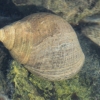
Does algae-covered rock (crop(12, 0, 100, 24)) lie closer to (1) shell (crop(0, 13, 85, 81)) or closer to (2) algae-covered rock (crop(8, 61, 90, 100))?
(1) shell (crop(0, 13, 85, 81))

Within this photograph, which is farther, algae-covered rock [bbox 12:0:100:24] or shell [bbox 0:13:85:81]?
algae-covered rock [bbox 12:0:100:24]

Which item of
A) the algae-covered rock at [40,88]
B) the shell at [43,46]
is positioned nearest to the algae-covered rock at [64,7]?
the shell at [43,46]

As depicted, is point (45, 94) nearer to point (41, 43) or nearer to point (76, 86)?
point (76, 86)

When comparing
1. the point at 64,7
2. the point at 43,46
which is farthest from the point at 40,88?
the point at 64,7

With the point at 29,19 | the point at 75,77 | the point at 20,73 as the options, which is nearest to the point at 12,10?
the point at 29,19

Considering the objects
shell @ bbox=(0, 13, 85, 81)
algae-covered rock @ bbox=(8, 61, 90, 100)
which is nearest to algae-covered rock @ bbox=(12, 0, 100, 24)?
shell @ bbox=(0, 13, 85, 81)

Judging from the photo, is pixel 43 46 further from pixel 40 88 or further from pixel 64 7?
pixel 64 7
